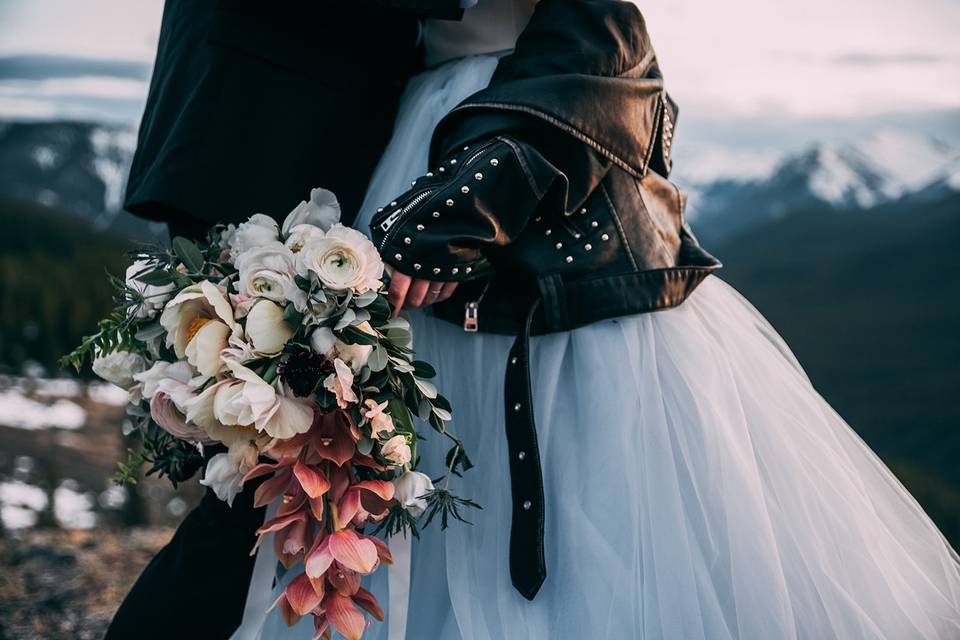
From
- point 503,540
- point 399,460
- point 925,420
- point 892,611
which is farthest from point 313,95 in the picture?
point 925,420

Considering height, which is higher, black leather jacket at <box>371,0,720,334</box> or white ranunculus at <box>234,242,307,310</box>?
black leather jacket at <box>371,0,720,334</box>

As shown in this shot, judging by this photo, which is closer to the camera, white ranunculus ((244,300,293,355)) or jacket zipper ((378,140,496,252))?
white ranunculus ((244,300,293,355))

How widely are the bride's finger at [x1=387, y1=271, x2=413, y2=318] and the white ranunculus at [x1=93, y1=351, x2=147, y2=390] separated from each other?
1.51 feet

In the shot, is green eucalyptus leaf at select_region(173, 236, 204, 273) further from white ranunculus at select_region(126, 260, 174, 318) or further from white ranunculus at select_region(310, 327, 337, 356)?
white ranunculus at select_region(310, 327, 337, 356)

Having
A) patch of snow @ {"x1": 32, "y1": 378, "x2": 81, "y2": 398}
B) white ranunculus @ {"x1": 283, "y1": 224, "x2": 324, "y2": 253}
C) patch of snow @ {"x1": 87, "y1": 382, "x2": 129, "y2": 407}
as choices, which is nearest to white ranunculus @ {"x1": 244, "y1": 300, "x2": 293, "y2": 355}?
white ranunculus @ {"x1": 283, "y1": 224, "x2": 324, "y2": 253}

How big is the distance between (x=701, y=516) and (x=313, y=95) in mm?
1093

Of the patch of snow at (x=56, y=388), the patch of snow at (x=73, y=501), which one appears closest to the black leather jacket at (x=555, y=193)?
the patch of snow at (x=73, y=501)

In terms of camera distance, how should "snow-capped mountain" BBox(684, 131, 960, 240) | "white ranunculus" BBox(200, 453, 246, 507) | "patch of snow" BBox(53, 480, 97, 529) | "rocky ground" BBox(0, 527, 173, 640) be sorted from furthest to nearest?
1. "snow-capped mountain" BBox(684, 131, 960, 240)
2. "patch of snow" BBox(53, 480, 97, 529)
3. "rocky ground" BBox(0, 527, 173, 640)
4. "white ranunculus" BBox(200, 453, 246, 507)

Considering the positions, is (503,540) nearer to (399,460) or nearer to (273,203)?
(399,460)

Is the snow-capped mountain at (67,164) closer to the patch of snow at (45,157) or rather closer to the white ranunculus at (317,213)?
the patch of snow at (45,157)

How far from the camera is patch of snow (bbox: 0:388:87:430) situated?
8922mm

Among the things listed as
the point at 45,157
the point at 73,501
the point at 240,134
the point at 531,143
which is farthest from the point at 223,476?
the point at 45,157

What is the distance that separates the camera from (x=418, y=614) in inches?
57.4

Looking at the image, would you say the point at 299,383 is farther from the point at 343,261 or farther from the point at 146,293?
the point at 146,293
